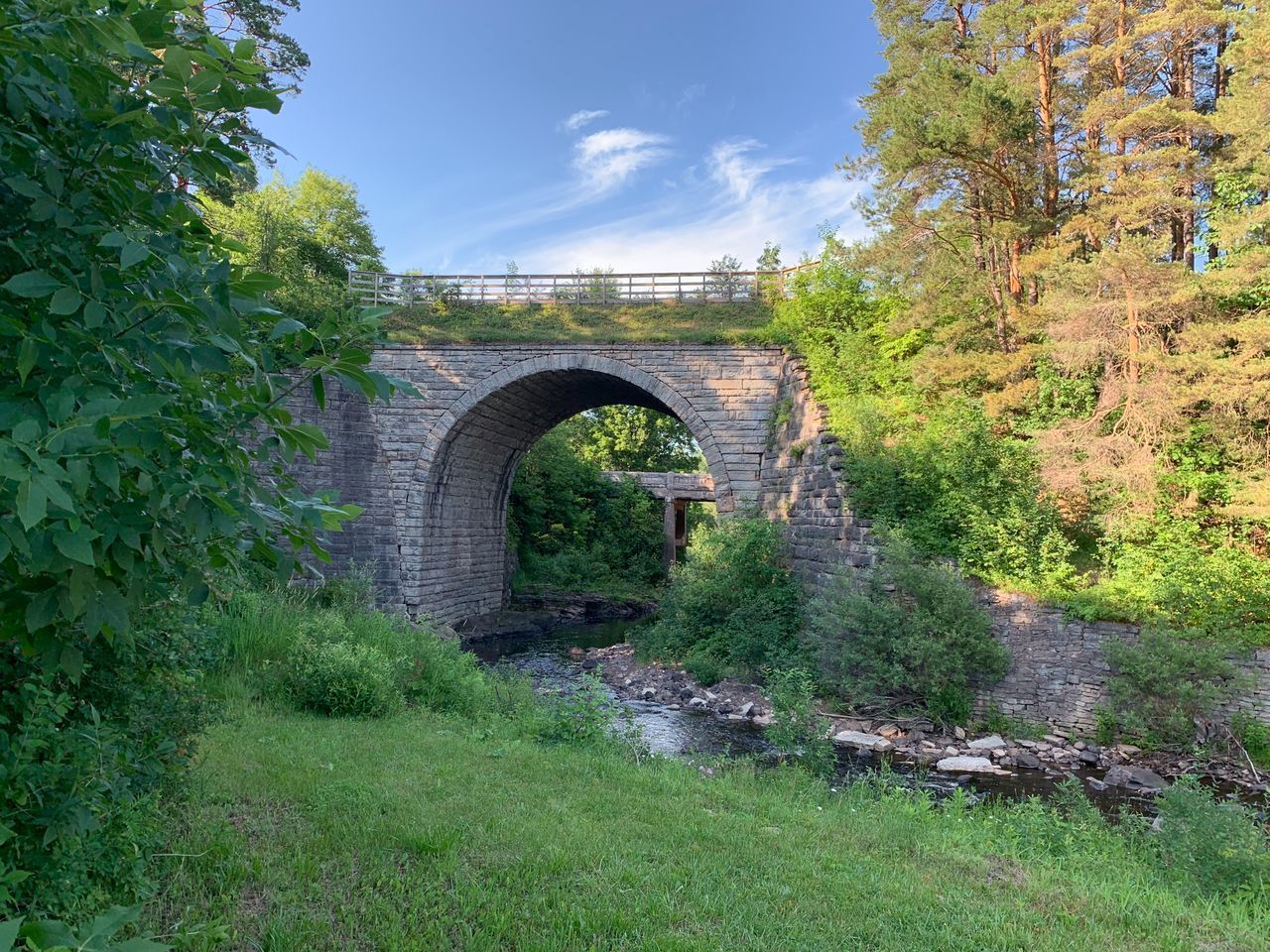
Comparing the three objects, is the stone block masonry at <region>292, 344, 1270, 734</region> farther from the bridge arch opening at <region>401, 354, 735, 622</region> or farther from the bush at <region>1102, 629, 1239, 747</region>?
the bush at <region>1102, 629, 1239, 747</region>

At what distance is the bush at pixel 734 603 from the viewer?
42.6 ft

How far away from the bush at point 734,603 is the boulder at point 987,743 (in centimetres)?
360

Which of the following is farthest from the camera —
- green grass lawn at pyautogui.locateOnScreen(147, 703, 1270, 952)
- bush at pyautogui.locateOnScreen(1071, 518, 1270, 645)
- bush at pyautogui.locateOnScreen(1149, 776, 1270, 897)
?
bush at pyautogui.locateOnScreen(1071, 518, 1270, 645)

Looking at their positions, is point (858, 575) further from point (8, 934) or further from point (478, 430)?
point (8, 934)

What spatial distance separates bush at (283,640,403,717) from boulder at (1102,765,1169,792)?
775cm

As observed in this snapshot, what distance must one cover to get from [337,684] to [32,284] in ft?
20.4

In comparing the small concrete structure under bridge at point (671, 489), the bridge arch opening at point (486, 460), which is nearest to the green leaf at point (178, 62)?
the bridge arch opening at point (486, 460)

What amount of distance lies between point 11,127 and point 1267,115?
13.0 m

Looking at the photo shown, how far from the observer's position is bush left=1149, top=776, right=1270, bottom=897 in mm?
4562

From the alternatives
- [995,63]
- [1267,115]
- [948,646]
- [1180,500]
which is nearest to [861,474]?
[948,646]

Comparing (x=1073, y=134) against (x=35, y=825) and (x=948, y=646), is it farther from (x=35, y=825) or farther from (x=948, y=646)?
(x=35, y=825)

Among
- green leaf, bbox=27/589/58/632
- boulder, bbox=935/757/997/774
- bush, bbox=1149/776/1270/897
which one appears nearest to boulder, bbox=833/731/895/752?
boulder, bbox=935/757/997/774

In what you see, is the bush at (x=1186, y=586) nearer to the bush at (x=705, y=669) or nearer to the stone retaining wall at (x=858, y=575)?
the stone retaining wall at (x=858, y=575)

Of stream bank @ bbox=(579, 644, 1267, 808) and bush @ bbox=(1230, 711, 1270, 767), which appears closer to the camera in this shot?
stream bank @ bbox=(579, 644, 1267, 808)
